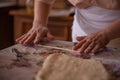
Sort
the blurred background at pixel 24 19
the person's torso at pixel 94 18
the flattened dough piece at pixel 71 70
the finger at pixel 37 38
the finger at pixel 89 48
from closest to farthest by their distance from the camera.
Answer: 1. the flattened dough piece at pixel 71 70
2. the finger at pixel 89 48
3. the finger at pixel 37 38
4. the person's torso at pixel 94 18
5. the blurred background at pixel 24 19

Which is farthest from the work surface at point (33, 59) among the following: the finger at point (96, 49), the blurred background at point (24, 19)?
the blurred background at point (24, 19)

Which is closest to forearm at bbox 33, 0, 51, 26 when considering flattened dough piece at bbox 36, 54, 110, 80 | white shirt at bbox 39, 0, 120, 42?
white shirt at bbox 39, 0, 120, 42

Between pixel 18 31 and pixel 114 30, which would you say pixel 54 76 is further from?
pixel 18 31

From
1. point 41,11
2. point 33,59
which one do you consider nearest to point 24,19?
point 41,11

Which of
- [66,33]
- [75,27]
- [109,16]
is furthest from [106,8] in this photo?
[66,33]

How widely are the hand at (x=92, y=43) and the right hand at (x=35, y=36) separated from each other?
6.4 inches

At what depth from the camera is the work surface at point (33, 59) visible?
0.59m

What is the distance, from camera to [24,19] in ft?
6.89

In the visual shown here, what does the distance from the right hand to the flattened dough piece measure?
10.5 inches

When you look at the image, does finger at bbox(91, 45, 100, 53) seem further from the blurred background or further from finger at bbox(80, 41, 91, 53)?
the blurred background

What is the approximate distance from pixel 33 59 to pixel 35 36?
0.26 metres

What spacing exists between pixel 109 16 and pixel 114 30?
201 mm

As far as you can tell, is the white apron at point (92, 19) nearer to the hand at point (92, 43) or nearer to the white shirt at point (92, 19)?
the white shirt at point (92, 19)

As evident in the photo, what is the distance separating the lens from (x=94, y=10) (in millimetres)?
1061
